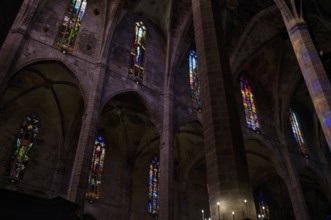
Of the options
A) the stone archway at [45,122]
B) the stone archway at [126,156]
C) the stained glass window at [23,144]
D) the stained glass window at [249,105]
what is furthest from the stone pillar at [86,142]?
the stained glass window at [249,105]

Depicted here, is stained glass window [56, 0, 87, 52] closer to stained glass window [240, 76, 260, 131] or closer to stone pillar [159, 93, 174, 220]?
stone pillar [159, 93, 174, 220]

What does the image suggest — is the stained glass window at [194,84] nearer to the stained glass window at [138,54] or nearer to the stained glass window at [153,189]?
the stained glass window at [138,54]

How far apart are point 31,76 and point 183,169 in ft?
33.2

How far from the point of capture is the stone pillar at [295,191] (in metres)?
16.8

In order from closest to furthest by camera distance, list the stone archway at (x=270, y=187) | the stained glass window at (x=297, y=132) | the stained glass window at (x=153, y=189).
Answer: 1. the stained glass window at (x=153, y=189)
2. the stained glass window at (x=297, y=132)
3. the stone archway at (x=270, y=187)

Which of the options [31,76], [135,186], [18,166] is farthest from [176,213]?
[31,76]

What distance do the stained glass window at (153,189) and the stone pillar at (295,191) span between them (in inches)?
284

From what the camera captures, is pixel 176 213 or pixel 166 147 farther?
pixel 176 213

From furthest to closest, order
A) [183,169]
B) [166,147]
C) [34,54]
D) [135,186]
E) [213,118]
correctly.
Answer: [183,169]
[135,186]
[166,147]
[34,54]
[213,118]

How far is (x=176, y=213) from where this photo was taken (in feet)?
60.0

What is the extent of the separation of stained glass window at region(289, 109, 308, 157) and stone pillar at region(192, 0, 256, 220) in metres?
15.4

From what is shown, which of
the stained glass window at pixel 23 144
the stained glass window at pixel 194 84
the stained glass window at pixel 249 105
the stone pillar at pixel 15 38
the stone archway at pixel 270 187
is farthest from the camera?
the stone archway at pixel 270 187

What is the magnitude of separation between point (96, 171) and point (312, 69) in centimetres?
1116

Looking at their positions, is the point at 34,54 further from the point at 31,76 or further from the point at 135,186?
the point at 135,186
